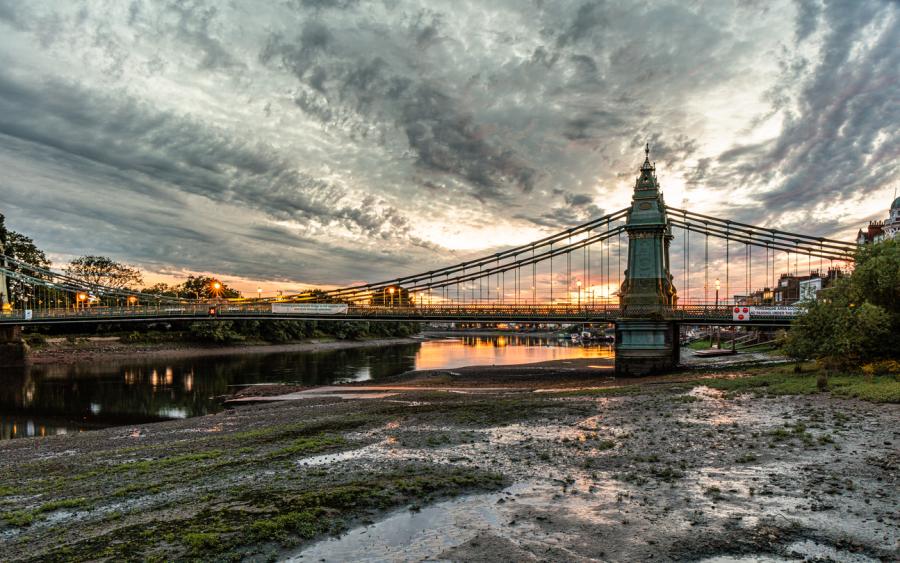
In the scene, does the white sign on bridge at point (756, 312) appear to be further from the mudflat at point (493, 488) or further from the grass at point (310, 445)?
the grass at point (310, 445)

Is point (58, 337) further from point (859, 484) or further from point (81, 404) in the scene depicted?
point (859, 484)

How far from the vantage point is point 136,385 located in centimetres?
5138

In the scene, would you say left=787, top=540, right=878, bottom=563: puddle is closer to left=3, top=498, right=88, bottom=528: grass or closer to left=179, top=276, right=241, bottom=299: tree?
left=3, top=498, right=88, bottom=528: grass

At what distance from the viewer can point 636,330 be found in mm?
49625

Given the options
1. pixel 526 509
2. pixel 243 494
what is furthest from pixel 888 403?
pixel 243 494

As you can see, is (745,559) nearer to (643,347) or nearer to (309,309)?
(643,347)

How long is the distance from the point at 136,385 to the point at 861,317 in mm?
60866

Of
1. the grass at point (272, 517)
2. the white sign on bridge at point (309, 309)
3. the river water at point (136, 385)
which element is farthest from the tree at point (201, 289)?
the grass at point (272, 517)

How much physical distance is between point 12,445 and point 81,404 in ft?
59.4

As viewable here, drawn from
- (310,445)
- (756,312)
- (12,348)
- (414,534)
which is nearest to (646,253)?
(756,312)

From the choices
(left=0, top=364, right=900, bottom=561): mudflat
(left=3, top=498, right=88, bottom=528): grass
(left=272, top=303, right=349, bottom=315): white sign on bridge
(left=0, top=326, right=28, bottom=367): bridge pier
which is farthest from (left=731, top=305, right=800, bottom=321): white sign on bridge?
(left=0, top=326, right=28, bottom=367): bridge pier

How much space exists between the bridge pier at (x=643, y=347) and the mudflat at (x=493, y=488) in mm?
24477

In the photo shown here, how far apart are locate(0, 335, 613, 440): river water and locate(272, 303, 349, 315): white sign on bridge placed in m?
Result: 7.84

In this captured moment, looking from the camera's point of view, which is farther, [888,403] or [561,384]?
[561,384]
